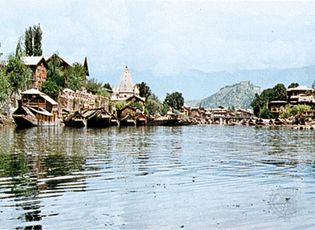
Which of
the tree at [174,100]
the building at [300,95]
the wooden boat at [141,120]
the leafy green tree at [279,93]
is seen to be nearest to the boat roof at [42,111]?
the wooden boat at [141,120]

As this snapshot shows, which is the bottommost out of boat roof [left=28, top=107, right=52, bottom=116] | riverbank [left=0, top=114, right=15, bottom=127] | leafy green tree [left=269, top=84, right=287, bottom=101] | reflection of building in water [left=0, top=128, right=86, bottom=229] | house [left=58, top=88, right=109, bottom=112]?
reflection of building in water [left=0, top=128, right=86, bottom=229]

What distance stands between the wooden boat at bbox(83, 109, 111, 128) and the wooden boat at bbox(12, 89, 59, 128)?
5.30 m

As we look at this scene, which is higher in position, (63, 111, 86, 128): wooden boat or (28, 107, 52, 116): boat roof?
(28, 107, 52, 116): boat roof

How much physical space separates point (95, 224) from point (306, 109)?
136713mm

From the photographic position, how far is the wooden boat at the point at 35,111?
264 ft

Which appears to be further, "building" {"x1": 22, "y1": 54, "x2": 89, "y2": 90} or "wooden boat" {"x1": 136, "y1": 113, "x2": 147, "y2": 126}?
"wooden boat" {"x1": 136, "y1": 113, "x2": 147, "y2": 126}

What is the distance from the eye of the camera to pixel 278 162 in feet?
80.1

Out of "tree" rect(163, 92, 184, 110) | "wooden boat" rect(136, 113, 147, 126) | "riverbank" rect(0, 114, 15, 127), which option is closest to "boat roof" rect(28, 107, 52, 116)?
"riverbank" rect(0, 114, 15, 127)

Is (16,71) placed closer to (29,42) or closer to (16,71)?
(16,71)

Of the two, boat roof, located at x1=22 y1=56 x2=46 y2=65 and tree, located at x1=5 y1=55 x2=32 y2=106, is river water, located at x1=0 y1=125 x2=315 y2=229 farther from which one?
boat roof, located at x1=22 y1=56 x2=46 y2=65

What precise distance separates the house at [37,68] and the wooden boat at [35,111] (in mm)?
9439

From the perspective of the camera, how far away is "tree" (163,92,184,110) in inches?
7579

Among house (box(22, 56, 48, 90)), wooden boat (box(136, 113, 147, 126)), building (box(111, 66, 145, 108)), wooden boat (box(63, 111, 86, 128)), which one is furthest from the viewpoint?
building (box(111, 66, 145, 108))

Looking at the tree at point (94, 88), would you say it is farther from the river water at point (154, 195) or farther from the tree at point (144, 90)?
the river water at point (154, 195)
